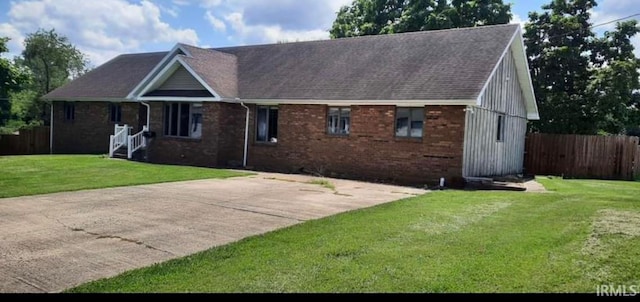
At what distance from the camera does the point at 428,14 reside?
30.1 meters

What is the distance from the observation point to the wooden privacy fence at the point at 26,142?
25.0 m

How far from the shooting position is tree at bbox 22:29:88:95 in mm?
47094

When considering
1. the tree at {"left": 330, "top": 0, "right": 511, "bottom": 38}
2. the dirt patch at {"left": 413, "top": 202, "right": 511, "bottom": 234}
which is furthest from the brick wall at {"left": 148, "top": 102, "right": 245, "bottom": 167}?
the tree at {"left": 330, "top": 0, "right": 511, "bottom": 38}

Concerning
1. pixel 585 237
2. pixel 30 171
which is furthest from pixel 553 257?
pixel 30 171

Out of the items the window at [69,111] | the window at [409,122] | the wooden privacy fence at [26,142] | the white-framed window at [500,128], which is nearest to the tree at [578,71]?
the white-framed window at [500,128]

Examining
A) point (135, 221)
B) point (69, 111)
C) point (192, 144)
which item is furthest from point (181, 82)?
point (135, 221)

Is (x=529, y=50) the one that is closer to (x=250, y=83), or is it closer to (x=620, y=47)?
(x=620, y=47)

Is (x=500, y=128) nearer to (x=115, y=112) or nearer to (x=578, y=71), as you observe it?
(x=578, y=71)

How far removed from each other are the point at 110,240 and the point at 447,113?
10.7 meters

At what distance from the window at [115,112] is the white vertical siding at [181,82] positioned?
175 inches

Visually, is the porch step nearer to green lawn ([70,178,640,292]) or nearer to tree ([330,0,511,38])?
green lawn ([70,178,640,292])

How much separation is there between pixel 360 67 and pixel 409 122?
13.2ft

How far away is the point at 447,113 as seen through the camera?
1479 centimetres

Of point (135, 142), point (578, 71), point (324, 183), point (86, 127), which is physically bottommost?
point (324, 183)
